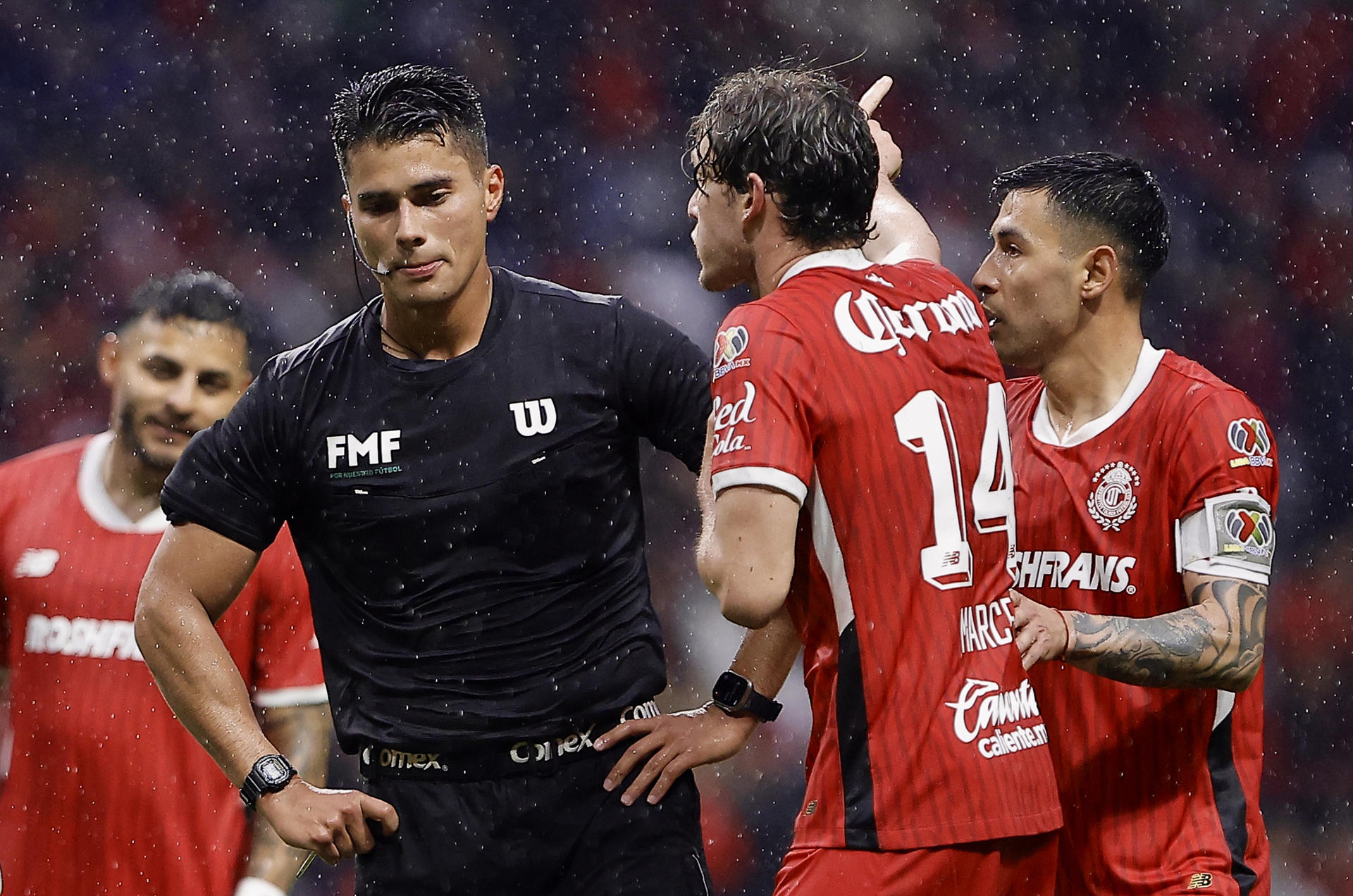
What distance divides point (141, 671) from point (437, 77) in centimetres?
185

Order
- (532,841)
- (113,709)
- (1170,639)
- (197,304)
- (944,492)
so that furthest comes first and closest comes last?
(197,304), (113,709), (532,841), (1170,639), (944,492)

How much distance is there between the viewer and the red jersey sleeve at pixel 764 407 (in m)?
2.28

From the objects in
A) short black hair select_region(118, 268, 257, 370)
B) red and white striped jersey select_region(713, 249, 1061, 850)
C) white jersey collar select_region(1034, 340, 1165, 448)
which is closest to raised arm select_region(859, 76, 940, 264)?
white jersey collar select_region(1034, 340, 1165, 448)

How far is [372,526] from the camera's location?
280cm

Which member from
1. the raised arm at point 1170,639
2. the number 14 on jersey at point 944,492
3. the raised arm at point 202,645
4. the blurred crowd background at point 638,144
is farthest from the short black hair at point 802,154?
the blurred crowd background at point 638,144

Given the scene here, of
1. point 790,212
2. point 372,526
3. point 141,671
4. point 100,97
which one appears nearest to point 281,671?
point 141,671

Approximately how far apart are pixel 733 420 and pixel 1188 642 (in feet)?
3.09

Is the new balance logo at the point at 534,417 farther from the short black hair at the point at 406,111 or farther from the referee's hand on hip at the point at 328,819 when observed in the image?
the referee's hand on hip at the point at 328,819

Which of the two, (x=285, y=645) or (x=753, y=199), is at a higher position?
(x=753, y=199)

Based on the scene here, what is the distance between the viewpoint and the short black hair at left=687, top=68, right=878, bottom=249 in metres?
2.52

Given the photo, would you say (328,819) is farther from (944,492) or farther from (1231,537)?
(1231,537)

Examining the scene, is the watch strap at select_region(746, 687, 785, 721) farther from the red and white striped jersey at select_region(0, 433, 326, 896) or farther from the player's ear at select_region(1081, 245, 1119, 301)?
the red and white striped jersey at select_region(0, 433, 326, 896)

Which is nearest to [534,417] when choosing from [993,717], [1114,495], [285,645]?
[993,717]

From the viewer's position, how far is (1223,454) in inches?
112
